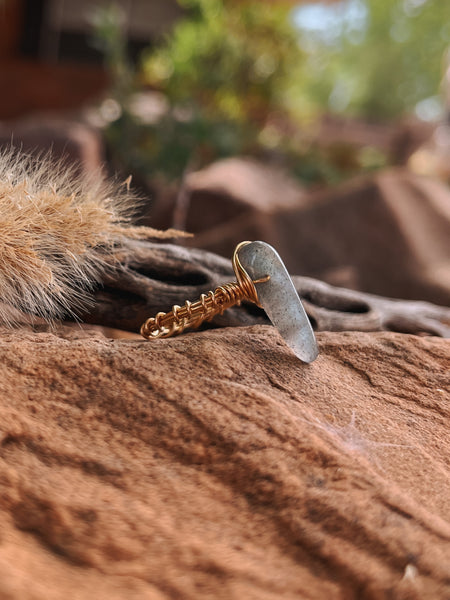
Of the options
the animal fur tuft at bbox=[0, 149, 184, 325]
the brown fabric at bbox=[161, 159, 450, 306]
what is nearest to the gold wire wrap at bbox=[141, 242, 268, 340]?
the animal fur tuft at bbox=[0, 149, 184, 325]

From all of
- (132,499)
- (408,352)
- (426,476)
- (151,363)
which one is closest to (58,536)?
(132,499)

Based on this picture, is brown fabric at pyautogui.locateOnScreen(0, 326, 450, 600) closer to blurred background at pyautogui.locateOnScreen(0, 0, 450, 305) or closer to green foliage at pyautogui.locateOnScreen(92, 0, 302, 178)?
blurred background at pyautogui.locateOnScreen(0, 0, 450, 305)

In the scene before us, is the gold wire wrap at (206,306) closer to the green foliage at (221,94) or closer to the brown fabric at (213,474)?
the brown fabric at (213,474)

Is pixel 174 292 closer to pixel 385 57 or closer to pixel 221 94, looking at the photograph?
pixel 221 94

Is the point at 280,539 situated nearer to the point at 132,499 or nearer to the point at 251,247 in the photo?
the point at 132,499

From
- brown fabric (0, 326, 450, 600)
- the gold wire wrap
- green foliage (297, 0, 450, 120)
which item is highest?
green foliage (297, 0, 450, 120)

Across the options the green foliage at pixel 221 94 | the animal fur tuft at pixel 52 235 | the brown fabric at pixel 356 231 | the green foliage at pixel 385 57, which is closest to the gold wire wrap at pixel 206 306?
the animal fur tuft at pixel 52 235

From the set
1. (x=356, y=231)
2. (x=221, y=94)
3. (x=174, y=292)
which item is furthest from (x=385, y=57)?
(x=174, y=292)
